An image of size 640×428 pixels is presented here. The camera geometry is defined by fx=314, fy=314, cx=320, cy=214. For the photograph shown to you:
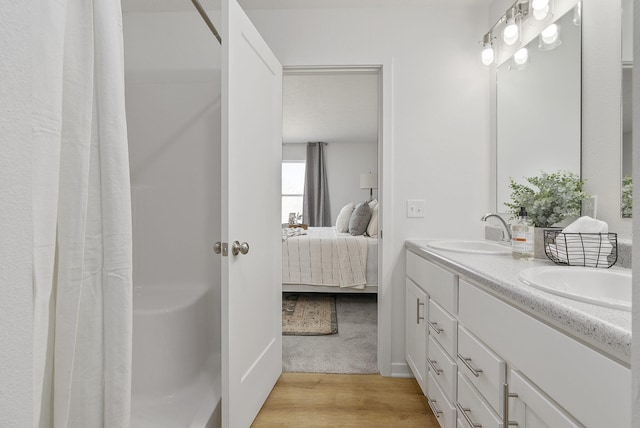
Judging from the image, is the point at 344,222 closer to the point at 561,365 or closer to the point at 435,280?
the point at 435,280

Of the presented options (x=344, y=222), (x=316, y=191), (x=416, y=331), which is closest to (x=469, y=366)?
(x=416, y=331)

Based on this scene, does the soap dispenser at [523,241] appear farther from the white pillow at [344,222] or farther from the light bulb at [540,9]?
the white pillow at [344,222]

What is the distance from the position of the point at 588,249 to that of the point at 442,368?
2.53 ft

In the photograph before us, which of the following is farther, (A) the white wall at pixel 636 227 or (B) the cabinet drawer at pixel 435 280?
(B) the cabinet drawer at pixel 435 280

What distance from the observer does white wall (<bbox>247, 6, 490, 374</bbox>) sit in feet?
6.93

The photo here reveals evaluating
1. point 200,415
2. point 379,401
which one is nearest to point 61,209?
point 200,415

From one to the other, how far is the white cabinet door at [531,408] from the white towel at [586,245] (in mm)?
564

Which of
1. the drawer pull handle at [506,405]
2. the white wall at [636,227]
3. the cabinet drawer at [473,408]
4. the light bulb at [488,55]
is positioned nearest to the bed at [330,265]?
the light bulb at [488,55]

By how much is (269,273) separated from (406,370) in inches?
45.1

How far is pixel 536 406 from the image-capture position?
2.58 feet

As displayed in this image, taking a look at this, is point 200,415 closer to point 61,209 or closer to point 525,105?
point 61,209

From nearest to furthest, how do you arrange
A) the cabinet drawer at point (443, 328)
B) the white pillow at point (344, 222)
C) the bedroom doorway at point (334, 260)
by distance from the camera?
the cabinet drawer at point (443, 328) → the bedroom doorway at point (334, 260) → the white pillow at point (344, 222)

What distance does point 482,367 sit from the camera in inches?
41.9

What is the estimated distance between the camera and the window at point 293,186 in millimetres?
7184
